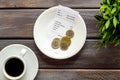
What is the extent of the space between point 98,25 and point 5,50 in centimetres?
31

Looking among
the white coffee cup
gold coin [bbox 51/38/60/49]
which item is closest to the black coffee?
the white coffee cup

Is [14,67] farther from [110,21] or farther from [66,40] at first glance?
[110,21]

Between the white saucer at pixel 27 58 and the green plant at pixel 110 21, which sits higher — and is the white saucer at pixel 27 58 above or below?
below

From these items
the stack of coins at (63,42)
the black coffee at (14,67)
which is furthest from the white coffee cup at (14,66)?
the stack of coins at (63,42)

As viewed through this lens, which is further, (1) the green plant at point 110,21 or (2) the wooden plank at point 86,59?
(2) the wooden plank at point 86,59

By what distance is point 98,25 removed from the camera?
1.09 meters

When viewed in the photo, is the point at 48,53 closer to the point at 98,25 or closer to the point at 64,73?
the point at 64,73

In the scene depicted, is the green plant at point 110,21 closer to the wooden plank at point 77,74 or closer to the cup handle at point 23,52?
the wooden plank at point 77,74

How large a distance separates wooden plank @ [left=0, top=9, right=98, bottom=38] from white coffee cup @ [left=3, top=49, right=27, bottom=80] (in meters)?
0.07

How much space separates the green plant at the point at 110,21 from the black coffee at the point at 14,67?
0.89 ft

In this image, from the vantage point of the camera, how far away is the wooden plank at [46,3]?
3.63ft

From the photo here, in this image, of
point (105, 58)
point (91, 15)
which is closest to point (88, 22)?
point (91, 15)

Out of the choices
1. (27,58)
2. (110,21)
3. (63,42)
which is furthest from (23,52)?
(110,21)

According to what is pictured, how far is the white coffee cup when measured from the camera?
3.43 ft
